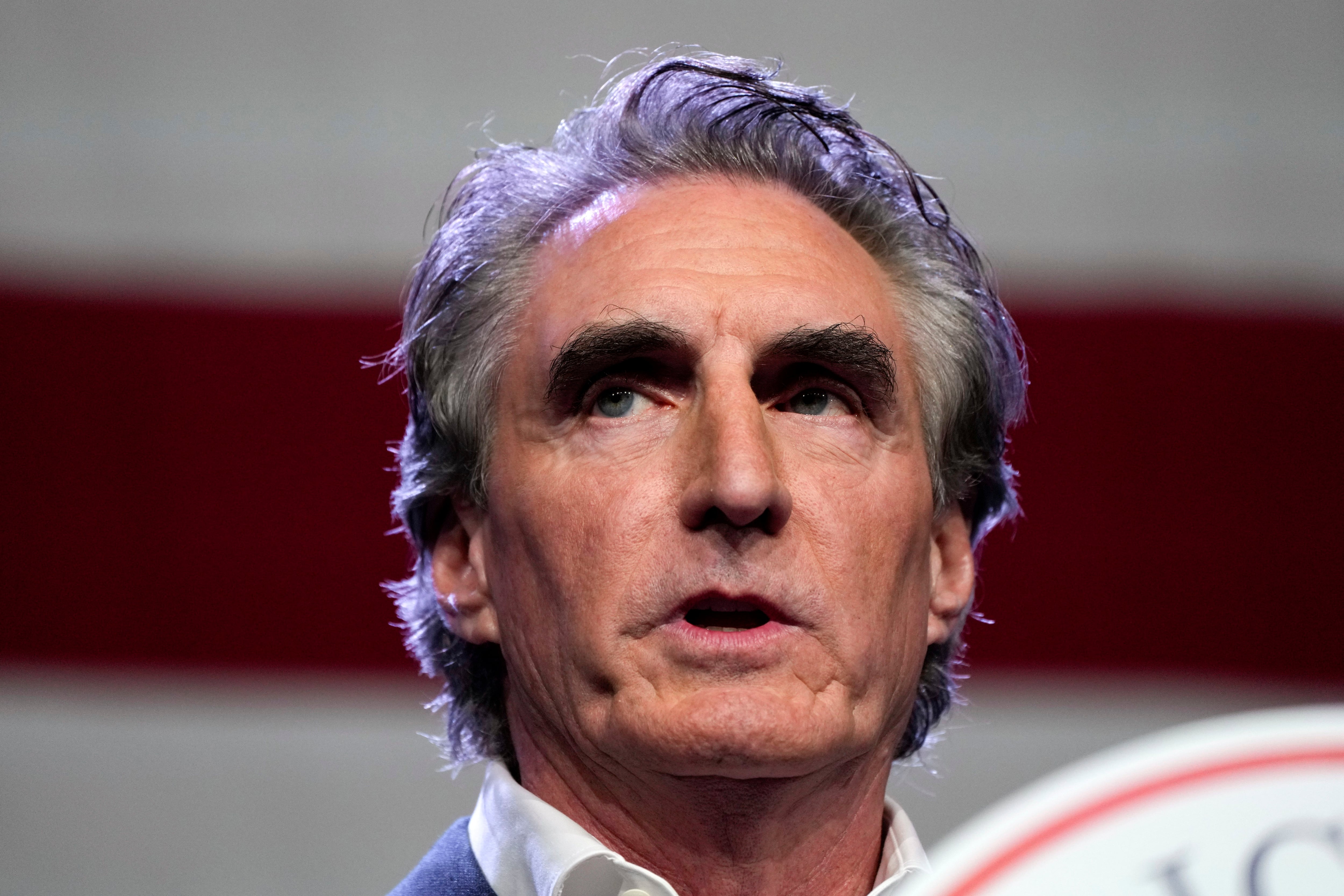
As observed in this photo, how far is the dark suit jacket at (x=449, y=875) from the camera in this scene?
1.05 metres

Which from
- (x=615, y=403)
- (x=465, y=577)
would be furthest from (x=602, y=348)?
(x=465, y=577)

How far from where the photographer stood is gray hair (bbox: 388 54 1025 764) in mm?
1159

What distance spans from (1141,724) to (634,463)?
141 centimetres

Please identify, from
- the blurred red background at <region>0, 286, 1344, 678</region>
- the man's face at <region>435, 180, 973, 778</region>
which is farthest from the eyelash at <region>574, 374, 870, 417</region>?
the blurred red background at <region>0, 286, 1344, 678</region>

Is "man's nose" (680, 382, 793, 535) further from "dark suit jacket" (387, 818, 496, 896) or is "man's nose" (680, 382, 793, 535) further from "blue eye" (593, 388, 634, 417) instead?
"dark suit jacket" (387, 818, 496, 896)

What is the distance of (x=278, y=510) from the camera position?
209cm

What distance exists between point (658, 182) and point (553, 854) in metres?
0.56

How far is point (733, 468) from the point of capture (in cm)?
91

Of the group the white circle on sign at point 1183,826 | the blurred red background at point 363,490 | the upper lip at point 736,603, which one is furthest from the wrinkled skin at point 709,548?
the blurred red background at point 363,490

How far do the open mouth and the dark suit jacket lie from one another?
290 millimetres

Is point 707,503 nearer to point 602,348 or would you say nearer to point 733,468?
point 733,468

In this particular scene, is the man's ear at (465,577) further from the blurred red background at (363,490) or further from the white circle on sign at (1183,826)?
the blurred red background at (363,490)

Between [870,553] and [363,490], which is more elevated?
[870,553]

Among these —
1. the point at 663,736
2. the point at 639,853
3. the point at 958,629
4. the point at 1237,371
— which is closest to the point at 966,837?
the point at 663,736
